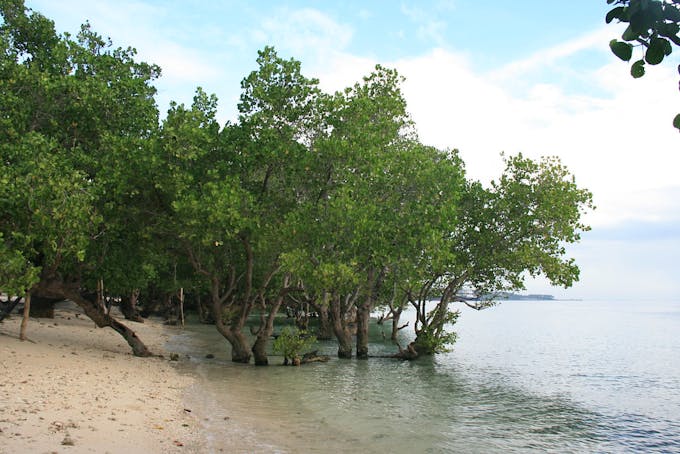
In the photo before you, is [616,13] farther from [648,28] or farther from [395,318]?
[395,318]

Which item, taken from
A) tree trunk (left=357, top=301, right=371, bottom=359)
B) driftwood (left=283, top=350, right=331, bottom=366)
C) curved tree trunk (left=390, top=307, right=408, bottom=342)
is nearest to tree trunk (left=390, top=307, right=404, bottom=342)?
curved tree trunk (left=390, top=307, right=408, bottom=342)

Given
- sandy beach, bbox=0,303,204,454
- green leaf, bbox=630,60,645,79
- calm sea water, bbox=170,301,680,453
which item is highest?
green leaf, bbox=630,60,645,79

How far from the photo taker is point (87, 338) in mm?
29328

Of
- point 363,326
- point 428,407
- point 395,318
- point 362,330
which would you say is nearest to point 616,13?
point 428,407

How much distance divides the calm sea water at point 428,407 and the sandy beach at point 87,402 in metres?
1.02

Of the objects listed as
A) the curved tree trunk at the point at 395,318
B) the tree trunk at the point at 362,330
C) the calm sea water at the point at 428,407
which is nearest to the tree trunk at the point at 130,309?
the calm sea water at the point at 428,407

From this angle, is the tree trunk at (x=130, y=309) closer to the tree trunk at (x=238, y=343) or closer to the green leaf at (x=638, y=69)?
the tree trunk at (x=238, y=343)

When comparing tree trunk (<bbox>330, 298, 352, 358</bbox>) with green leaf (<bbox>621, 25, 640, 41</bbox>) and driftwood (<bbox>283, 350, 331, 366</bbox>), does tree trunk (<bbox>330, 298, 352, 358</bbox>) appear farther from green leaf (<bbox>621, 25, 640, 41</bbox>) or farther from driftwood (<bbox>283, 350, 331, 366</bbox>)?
green leaf (<bbox>621, 25, 640, 41</bbox>)

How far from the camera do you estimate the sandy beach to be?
10.3 m

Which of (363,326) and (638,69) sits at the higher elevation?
(638,69)

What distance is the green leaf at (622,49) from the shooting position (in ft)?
13.9

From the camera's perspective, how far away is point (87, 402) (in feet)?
44.3

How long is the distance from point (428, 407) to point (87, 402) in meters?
11.6

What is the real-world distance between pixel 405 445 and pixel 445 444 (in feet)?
4.27
